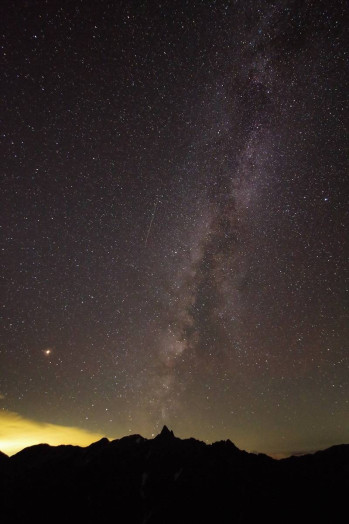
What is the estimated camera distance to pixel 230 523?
194 ft

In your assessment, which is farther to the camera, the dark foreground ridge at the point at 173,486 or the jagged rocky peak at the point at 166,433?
the jagged rocky peak at the point at 166,433

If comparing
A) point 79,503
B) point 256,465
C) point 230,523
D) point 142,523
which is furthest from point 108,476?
point 256,465

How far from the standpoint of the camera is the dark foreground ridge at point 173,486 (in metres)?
61.2

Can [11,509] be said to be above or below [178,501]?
above

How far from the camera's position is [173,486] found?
68.6 metres

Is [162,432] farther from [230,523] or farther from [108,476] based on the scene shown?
[230,523]

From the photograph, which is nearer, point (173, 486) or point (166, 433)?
point (173, 486)

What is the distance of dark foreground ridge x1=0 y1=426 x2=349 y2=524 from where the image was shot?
61156 millimetres

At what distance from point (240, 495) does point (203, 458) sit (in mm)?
14355

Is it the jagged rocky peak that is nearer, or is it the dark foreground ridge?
the dark foreground ridge

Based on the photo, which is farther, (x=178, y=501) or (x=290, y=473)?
(x=290, y=473)

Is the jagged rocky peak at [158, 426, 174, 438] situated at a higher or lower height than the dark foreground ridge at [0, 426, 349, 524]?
higher

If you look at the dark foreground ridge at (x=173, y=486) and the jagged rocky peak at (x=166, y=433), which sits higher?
the jagged rocky peak at (x=166, y=433)

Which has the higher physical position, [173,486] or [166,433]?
[166,433]
